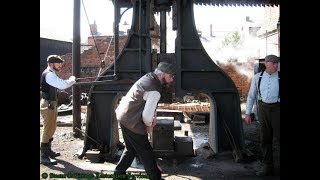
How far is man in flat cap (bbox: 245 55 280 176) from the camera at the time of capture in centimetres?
564

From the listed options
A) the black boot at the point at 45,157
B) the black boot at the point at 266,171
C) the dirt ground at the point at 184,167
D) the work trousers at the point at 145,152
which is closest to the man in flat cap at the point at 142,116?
the work trousers at the point at 145,152

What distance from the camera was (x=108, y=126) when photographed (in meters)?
7.17

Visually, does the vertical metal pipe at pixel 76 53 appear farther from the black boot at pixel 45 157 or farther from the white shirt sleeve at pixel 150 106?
the white shirt sleeve at pixel 150 106

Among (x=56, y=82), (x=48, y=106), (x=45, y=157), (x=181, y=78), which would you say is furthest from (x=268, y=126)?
(x=45, y=157)

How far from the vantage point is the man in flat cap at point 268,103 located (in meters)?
5.64

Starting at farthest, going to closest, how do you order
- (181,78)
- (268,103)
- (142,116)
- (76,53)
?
(76,53), (181,78), (268,103), (142,116)

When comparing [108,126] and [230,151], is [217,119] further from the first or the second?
[108,126]

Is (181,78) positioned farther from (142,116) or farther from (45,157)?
(45,157)

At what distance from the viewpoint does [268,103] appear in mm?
5715

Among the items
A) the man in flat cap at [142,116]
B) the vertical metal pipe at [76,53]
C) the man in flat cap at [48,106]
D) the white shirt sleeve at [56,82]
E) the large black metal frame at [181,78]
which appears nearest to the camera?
the man in flat cap at [142,116]

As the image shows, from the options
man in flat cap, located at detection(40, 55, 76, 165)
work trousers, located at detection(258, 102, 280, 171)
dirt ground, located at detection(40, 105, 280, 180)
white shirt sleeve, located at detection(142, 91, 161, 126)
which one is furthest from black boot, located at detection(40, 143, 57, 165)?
work trousers, located at detection(258, 102, 280, 171)

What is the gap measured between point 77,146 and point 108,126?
1568 millimetres
